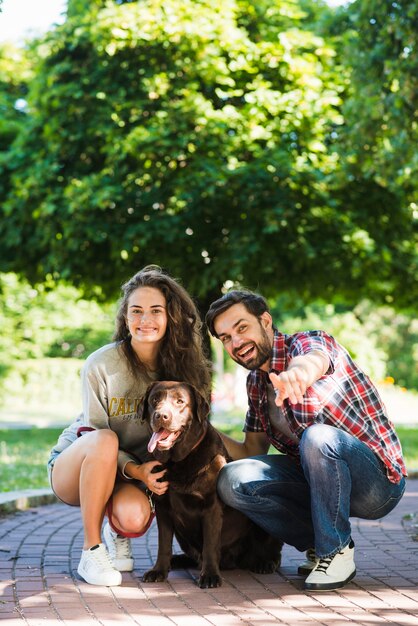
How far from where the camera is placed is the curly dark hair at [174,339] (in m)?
5.04

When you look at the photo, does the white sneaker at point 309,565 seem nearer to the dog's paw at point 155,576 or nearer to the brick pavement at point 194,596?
the brick pavement at point 194,596

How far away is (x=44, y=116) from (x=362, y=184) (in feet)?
16.1

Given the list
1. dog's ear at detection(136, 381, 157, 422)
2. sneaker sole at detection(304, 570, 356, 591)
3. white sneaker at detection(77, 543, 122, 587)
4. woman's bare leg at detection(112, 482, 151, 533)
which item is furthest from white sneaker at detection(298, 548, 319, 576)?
dog's ear at detection(136, 381, 157, 422)

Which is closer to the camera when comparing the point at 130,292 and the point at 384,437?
the point at 384,437

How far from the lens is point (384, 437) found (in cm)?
459

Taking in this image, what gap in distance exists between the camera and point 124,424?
4977mm

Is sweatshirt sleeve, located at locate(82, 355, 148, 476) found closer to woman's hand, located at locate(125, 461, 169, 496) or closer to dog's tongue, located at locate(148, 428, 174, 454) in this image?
woman's hand, located at locate(125, 461, 169, 496)

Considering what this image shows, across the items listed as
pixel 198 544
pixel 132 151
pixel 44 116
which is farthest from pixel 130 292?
pixel 44 116

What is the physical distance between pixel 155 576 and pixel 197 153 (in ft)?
27.6

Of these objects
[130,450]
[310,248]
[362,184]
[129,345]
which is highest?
[362,184]

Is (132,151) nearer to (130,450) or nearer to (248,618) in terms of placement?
(130,450)

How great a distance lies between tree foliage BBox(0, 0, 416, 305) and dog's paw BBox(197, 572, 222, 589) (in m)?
7.58

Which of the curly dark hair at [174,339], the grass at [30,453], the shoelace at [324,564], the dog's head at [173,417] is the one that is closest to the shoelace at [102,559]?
the dog's head at [173,417]

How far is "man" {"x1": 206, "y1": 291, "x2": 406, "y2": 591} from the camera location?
4391mm
